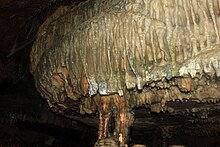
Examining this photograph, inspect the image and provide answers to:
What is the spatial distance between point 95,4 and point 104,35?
0.46m

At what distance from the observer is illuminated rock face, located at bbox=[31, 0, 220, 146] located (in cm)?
296

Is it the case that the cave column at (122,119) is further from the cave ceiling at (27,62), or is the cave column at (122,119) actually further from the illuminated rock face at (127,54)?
the cave ceiling at (27,62)

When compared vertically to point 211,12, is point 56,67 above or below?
below

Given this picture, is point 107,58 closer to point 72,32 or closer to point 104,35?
point 104,35

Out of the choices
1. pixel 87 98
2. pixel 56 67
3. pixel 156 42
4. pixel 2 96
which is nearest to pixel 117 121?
pixel 87 98

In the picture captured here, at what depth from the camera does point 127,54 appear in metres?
3.23

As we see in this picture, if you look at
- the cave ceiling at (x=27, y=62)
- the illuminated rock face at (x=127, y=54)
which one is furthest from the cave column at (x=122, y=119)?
the cave ceiling at (x=27, y=62)

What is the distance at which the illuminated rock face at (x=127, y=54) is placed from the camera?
2957 millimetres

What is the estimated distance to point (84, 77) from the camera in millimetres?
3672

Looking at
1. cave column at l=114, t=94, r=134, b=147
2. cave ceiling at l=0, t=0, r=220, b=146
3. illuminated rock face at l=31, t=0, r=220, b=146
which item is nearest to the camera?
illuminated rock face at l=31, t=0, r=220, b=146

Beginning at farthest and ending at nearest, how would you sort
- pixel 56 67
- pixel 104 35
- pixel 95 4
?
pixel 56 67, pixel 95 4, pixel 104 35

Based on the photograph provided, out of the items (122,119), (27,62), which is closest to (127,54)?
(122,119)


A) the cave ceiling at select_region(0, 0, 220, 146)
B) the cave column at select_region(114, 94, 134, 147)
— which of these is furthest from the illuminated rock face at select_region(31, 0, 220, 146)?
the cave ceiling at select_region(0, 0, 220, 146)

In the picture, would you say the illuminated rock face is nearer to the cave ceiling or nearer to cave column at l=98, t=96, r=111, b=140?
cave column at l=98, t=96, r=111, b=140
